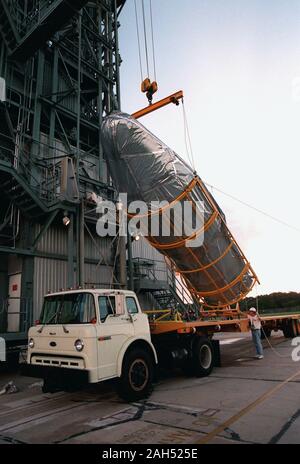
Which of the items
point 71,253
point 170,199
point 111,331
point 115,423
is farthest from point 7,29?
point 115,423

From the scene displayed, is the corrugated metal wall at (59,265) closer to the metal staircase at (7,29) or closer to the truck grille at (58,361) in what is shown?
the truck grille at (58,361)

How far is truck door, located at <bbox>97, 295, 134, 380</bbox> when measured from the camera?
21.1 ft

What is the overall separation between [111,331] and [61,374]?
3.93 feet

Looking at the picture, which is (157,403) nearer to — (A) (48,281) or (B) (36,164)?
(A) (48,281)

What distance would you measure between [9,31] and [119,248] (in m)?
10.7

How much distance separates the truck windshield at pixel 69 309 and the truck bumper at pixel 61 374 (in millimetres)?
895

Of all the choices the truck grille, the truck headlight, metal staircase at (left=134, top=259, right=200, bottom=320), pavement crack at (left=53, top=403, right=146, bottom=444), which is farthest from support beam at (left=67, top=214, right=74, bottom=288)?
pavement crack at (left=53, top=403, right=146, bottom=444)

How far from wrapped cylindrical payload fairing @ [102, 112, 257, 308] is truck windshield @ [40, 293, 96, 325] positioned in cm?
275

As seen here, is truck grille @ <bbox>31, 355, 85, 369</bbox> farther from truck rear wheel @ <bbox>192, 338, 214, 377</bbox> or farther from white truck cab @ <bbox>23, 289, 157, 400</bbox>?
truck rear wheel @ <bbox>192, 338, 214, 377</bbox>

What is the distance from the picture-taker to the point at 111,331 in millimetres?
6809

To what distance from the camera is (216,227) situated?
29.1ft

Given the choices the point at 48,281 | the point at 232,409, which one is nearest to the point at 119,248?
the point at 48,281

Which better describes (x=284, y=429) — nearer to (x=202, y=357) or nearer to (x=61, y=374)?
(x=61, y=374)

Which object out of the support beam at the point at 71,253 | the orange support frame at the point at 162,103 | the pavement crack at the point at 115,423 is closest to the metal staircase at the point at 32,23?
the orange support frame at the point at 162,103
